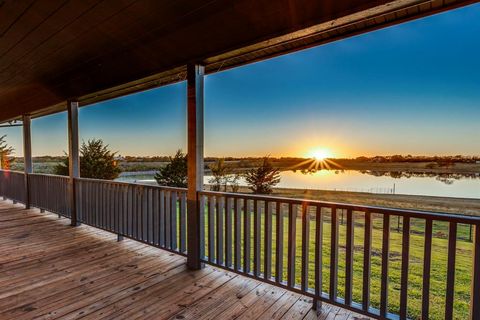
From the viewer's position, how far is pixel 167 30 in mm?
2430

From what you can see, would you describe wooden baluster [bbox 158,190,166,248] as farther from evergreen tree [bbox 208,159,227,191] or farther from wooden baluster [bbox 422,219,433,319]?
evergreen tree [bbox 208,159,227,191]

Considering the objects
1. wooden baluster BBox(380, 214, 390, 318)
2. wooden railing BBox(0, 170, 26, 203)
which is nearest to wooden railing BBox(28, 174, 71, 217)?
wooden railing BBox(0, 170, 26, 203)

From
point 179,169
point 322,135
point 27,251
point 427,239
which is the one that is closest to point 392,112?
point 322,135

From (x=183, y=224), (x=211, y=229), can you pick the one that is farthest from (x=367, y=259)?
(x=183, y=224)

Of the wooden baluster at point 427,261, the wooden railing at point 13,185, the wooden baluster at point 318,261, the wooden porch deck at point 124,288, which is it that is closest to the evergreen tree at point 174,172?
the wooden railing at point 13,185

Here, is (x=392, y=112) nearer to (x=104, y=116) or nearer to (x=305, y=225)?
(x=305, y=225)

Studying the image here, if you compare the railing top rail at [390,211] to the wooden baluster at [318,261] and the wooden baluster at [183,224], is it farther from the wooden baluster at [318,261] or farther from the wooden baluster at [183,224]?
the wooden baluster at [183,224]

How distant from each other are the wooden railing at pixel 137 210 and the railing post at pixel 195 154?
232 millimetres

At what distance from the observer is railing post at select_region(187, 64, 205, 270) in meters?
2.93

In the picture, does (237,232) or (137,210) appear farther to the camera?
(137,210)

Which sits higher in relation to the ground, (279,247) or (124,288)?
(279,247)

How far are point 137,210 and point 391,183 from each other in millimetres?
6740

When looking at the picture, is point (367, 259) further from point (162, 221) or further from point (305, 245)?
point (162, 221)

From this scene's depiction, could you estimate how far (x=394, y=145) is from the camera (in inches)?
295
